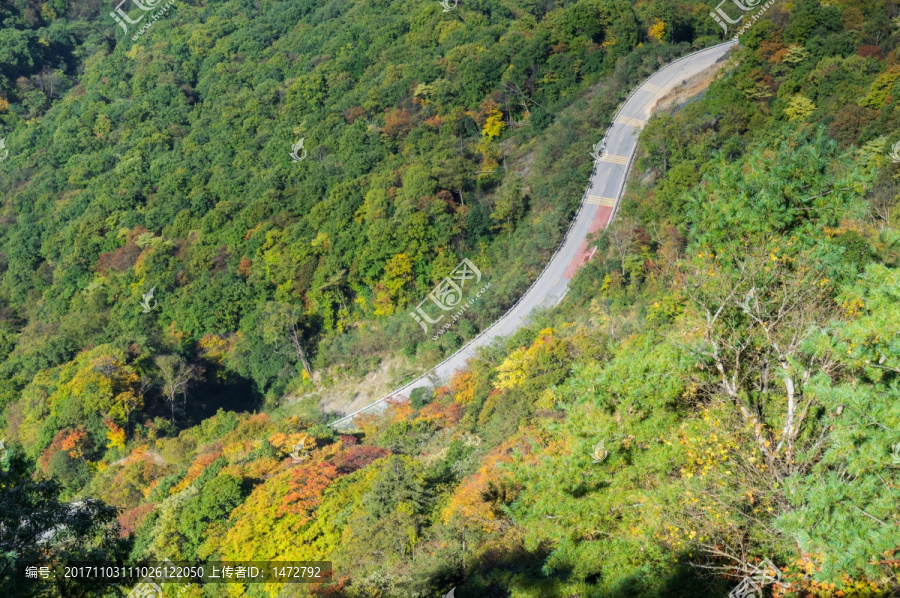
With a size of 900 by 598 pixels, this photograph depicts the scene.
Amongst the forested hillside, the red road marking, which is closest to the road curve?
the red road marking

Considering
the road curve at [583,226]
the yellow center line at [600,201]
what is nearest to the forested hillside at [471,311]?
the road curve at [583,226]

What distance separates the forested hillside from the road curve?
1.05 metres

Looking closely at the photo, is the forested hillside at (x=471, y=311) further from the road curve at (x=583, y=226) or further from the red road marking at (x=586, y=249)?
the red road marking at (x=586, y=249)

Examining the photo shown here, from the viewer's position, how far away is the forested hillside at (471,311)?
31.7ft

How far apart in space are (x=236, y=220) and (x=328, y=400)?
55.1ft

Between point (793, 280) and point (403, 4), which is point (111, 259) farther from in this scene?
point (793, 280)

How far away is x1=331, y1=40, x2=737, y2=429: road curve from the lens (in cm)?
3453

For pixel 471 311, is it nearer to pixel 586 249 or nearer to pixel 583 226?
pixel 586 249

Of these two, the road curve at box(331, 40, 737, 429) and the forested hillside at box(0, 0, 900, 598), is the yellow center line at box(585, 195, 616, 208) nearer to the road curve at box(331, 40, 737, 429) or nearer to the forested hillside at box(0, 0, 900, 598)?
the road curve at box(331, 40, 737, 429)

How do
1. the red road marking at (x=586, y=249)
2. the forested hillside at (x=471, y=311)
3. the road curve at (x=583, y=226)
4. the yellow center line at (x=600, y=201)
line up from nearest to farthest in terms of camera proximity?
the forested hillside at (x=471, y=311) < the road curve at (x=583, y=226) < the red road marking at (x=586, y=249) < the yellow center line at (x=600, y=201)

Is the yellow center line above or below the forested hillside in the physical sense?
below

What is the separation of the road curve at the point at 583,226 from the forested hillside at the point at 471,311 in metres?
1.05

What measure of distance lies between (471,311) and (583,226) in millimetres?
8141

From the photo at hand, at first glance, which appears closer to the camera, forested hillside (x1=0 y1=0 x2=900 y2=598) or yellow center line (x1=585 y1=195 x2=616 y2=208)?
forested hillside (x1=0 y1=0 x2=900 y2=598)
